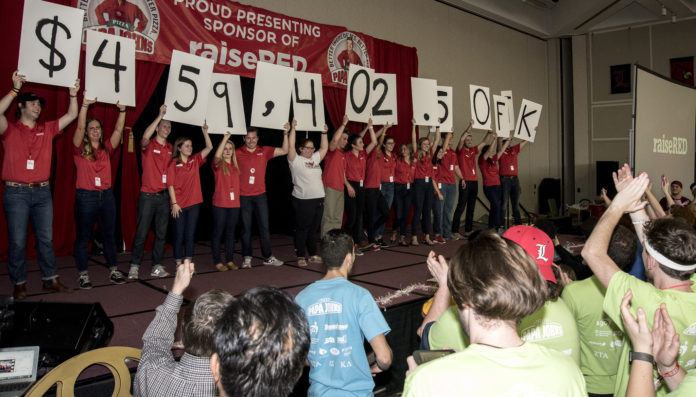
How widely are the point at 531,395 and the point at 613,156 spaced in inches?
516

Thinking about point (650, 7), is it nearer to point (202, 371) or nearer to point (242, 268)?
point (242, 268)

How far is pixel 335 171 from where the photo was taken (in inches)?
A: 242

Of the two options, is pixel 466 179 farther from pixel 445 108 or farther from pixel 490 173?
pixel 445 108

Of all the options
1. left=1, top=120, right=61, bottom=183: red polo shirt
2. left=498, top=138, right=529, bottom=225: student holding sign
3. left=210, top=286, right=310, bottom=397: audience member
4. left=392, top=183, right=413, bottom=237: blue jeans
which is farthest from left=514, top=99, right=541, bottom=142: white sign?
left=210, top=286, right=310, bottom=397: audience member

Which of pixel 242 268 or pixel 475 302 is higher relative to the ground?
pixel 475 302

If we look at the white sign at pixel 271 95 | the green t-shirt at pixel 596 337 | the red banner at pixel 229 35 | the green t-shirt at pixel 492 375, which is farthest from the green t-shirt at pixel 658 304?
the red banner at pixel 229 35

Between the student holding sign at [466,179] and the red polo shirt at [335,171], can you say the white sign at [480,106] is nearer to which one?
the student holding sign at [466,179]

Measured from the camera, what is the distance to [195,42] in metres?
6.29

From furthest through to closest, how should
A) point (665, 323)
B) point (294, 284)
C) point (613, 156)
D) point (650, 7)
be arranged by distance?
point (613, 156) → point (650, 7) → point (294, 284) → point (665, 323)

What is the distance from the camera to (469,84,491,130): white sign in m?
7.07

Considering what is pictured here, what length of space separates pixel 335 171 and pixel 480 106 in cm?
253

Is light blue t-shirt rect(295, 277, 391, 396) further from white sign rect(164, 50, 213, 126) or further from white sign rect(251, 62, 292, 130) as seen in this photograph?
white sign rect(251, 62, 292, 130)

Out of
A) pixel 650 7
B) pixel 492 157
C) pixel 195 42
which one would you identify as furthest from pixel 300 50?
pixel 650 7

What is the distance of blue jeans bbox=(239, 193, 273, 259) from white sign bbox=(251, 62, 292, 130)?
806 mm
